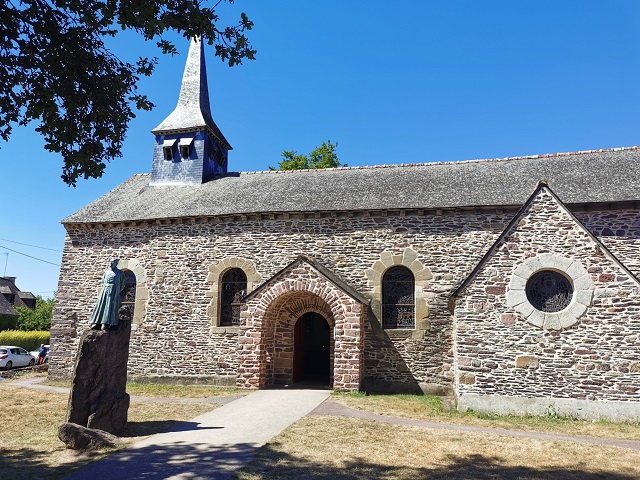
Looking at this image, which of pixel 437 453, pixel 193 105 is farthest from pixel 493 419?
pixel 193 105

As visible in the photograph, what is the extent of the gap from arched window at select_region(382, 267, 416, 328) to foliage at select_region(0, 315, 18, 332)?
35352 millimetres

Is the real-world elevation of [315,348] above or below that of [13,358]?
above

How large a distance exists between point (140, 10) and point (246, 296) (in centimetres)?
876

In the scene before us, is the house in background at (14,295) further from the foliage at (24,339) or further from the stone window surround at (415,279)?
the stone window surround at (415,279)

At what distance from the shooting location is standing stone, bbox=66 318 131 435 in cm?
747

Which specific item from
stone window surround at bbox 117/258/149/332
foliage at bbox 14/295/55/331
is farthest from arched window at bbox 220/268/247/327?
foliage at bbox 14/295/55/331

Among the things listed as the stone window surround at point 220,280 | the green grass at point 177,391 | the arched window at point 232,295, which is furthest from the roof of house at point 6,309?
the arched window at point 232,295

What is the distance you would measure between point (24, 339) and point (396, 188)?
2868 centimetres

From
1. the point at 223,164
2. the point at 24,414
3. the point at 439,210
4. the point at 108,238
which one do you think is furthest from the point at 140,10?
the point at 223,164

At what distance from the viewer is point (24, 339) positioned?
101ft

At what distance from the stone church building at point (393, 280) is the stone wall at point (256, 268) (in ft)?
0.15

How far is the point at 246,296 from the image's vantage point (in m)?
13.3

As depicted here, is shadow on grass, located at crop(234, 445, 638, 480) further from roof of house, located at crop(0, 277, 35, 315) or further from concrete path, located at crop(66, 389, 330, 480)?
roof of house, located at crop(0, 277, 35, 315)

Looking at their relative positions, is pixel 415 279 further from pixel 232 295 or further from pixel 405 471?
pixel 405 471
